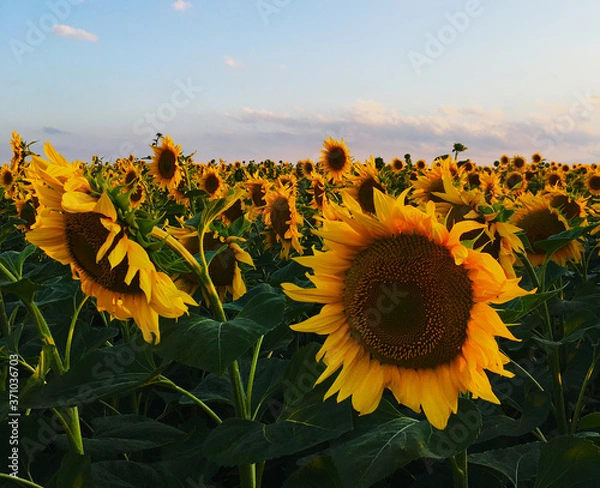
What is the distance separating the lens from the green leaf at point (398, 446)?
52.2 inches

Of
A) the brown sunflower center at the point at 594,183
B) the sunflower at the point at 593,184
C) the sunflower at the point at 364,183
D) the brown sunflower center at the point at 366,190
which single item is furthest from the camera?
the brown sunflower center at the point at 594,183

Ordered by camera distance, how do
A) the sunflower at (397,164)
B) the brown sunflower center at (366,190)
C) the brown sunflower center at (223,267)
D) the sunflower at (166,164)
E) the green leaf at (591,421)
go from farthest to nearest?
the sunflower at (397,164) < the sunflower at (166,164) < the brown sunflower center at (366,190) < the brown sunflower center at (223,267) < the green leaf at (591,421)

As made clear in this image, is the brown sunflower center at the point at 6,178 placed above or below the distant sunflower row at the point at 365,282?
above

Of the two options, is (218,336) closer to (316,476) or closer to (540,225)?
(316,476)

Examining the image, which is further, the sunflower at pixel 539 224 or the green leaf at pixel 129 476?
the sunflower at pixel 539 224

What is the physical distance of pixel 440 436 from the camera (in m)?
1.49

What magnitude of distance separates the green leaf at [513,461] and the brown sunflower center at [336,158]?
685 cm

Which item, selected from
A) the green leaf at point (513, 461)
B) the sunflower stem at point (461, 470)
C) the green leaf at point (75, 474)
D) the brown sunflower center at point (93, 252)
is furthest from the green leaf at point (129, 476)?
the green leaf at point (513, 461)

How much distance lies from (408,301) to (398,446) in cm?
41

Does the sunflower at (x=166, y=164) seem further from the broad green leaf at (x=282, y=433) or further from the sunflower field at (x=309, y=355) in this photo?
the broad green leaf at (x=282, y=433)

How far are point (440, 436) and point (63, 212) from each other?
56.7 inches

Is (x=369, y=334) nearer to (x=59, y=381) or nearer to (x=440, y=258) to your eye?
(x=440, y=258)

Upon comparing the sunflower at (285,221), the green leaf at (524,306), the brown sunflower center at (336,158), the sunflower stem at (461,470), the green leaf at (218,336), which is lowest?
the sunflower stem at (461,470)

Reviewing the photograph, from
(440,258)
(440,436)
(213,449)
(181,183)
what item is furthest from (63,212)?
(181,183)
